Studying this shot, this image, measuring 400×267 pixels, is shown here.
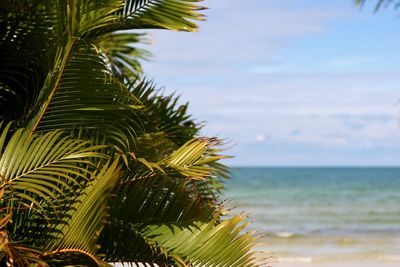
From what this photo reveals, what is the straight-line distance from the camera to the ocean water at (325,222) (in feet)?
46.2

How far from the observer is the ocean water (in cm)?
1409

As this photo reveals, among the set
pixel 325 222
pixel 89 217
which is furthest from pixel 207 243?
pixel 325 222

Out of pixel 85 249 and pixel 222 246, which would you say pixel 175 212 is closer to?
pixel 222 246

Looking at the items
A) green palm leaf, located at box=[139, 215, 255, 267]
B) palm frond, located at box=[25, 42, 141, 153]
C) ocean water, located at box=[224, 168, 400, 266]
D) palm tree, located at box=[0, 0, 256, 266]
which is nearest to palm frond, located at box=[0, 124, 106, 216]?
palm tree, located at box=[0, 0, 256, 266]

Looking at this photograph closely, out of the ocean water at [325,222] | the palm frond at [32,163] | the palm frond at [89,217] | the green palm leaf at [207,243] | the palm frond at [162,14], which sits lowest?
the ocean water at [325,222]

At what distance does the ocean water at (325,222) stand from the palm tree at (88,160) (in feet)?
1.63

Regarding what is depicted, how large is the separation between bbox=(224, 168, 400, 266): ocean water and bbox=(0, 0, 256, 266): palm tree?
1.63 ft

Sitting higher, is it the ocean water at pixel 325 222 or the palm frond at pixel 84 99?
the palm frond at pixel 84 99

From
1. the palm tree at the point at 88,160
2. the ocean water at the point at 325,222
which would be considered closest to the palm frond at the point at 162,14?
the palm tree at the point at 88,160

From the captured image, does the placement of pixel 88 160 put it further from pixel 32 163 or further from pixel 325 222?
pixel 325 222

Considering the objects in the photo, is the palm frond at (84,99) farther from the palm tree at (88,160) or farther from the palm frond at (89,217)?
the palm frond at (89,217)

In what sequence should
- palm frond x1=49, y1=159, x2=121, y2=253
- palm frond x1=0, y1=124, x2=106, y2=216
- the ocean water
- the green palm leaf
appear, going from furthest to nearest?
the ocean water, the green palm leaf, palm frond x1=49, y1=159, x2=121, y2=253, palm frond x1=0, y1=124, x2=106, y2=216

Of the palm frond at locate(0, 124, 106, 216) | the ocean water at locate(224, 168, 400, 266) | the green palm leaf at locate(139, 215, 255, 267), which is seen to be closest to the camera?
the palm frond at locate(0, 124, 106, 216)

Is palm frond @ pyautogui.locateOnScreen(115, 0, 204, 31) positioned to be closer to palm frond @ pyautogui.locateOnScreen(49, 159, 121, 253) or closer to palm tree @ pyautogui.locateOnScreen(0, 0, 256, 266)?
palm tree @ pyautogui.locateOnScreen(0, 0, 256, 266)
